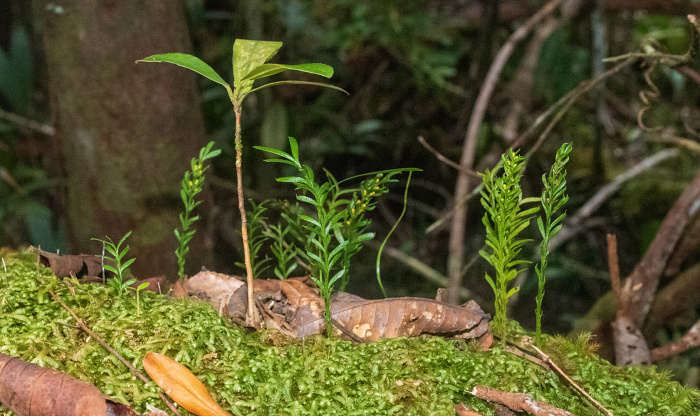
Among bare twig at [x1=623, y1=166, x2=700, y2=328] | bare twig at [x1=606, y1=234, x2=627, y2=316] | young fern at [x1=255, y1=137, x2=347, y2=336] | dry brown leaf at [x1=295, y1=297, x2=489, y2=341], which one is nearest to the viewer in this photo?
young fern at [x1=255, y1=137, x2=347, y2=336]

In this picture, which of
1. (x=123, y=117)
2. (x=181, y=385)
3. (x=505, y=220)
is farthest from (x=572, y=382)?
(x=123, y=117)

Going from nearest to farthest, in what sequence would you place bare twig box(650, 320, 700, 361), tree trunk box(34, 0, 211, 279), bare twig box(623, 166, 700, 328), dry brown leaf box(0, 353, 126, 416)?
1. dry brown leaf box(0, 353, 126, 416)
2. bare twig box(650, 320, 700, 361)
3. bare twig box(623, 166, 700, 328)
4. tree trunk box(34, 0, 211, 279)

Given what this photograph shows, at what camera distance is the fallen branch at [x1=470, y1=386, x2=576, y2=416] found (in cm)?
92

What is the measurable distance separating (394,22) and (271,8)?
39.7 inches

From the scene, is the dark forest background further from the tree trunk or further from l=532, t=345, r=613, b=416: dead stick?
l=532, t=345, r=613, b=416: dead stick

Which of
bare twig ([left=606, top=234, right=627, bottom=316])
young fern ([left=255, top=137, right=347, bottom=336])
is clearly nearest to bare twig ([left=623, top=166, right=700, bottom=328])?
bare twig ([left=606, top=234, right=627, bottom=316])

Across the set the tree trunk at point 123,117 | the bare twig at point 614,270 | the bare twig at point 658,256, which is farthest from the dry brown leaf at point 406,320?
the tree trunk at point 123,117

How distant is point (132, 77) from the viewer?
234 cm

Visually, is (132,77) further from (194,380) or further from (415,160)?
(415,160)

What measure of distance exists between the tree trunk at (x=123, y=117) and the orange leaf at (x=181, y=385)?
164cm

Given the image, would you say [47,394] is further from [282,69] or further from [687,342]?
[687,342]

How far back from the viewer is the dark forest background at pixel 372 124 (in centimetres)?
239

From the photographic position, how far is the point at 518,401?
938mm

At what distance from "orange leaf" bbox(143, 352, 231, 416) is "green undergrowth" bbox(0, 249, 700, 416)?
21 mm
